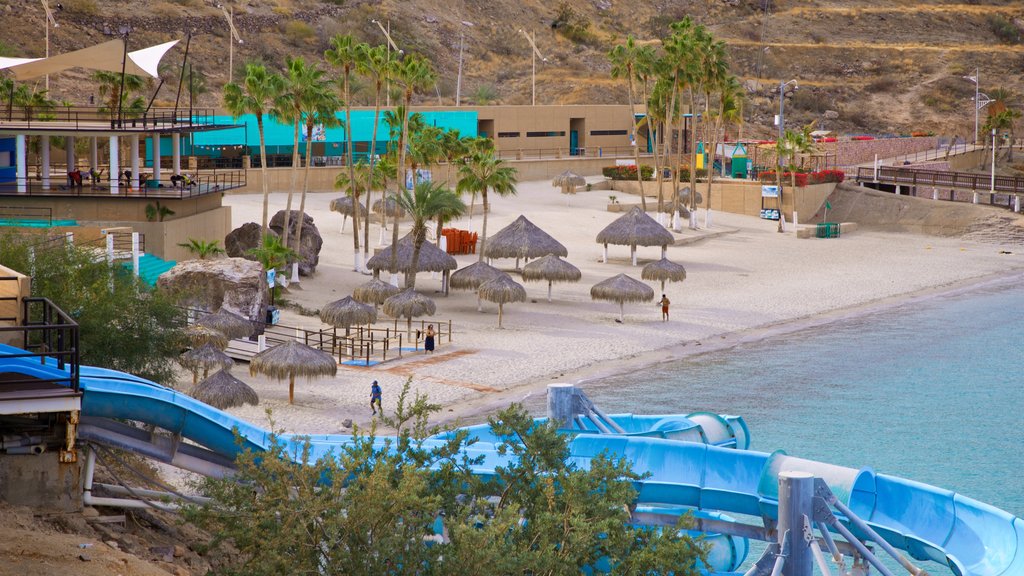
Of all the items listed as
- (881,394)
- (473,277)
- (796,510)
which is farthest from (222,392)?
(881,394)

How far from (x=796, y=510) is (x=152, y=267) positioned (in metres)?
25.5

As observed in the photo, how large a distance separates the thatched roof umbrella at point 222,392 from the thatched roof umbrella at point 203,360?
1649 mm

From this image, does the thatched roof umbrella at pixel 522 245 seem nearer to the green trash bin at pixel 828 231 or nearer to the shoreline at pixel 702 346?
the shoreline at pixel 702 346

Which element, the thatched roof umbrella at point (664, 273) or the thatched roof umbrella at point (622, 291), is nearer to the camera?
the thatched roof umbrella at point (622, 291)

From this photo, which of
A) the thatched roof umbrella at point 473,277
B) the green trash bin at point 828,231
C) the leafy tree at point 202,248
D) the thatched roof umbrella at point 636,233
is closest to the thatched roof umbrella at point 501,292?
the thatched roof umbrella at point 473,277

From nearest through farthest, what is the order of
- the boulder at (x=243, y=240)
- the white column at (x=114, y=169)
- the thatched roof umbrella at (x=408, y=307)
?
the thatched roof umbrella at (x=408, y=307), the white column at (x=114, y=169), the boulder at (x=243, y=240)

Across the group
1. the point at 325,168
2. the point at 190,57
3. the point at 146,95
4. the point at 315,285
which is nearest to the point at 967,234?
the point at 325,168

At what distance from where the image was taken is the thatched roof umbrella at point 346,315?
32562mm

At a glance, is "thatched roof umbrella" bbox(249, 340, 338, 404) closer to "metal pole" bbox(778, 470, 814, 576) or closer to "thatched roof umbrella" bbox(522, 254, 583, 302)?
"thatched roof umbrella" bbox(522, 254, 583, 302)

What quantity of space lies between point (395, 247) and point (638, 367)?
10.8m

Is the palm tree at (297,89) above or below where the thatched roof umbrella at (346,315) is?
above

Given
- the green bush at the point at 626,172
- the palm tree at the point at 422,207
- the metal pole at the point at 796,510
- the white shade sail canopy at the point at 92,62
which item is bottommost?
the metal pole at the point at 796,510

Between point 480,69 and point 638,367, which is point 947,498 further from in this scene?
point 480,69

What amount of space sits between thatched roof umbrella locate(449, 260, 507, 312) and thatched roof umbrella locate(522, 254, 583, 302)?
2.02 metres
